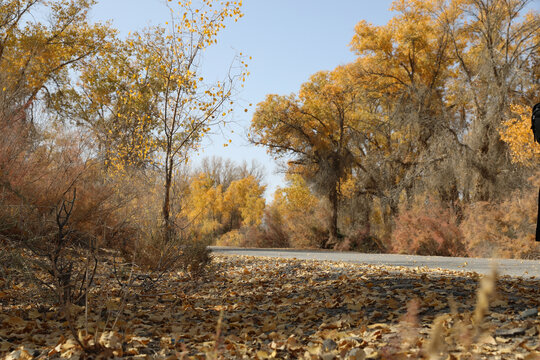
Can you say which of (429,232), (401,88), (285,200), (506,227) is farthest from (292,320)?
(285,200)

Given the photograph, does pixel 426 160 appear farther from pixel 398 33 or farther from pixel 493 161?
pixel 398 33

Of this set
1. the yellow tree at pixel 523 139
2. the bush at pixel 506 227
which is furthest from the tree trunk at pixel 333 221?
the yellow tree at pixel 523 139

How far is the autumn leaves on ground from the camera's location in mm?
4438

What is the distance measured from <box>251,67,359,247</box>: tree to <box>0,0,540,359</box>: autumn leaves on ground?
3.4 inches

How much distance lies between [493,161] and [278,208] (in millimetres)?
11891

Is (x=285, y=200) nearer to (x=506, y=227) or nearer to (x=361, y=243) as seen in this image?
(x=361, y=243)

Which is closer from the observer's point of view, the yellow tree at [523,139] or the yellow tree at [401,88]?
the yellow tree at [523,139]

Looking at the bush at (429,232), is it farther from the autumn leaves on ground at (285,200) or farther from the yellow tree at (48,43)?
the yellow tree at (48,43)

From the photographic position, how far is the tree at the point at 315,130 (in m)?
23.0

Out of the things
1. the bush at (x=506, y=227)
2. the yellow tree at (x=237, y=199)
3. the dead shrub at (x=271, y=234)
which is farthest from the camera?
the yellow tree at (x=237, y=199)

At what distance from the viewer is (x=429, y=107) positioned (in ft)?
77.5

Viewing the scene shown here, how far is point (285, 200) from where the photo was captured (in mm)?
30000

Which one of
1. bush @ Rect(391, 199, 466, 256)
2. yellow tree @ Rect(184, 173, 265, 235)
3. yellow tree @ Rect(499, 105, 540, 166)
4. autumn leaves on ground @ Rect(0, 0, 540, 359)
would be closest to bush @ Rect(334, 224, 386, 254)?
autumn leaves on ground @ Rect(0, 0, 540, 359)

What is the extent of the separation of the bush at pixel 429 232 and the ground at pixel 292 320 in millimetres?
8579
